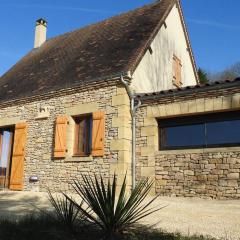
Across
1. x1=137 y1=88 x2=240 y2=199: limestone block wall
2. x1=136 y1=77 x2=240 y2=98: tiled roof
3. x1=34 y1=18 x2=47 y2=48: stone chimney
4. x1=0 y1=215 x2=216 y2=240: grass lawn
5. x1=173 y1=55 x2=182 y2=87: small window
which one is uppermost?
x1=34 y1=18 x2=47 y2=48: stone chimney

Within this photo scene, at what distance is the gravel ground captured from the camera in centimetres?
542

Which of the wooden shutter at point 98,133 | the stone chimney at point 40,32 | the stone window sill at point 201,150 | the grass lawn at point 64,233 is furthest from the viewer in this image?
the stone chimney at point 40,32

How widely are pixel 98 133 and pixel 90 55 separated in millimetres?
3670

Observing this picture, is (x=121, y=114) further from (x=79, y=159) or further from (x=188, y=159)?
(x=188, y=159)

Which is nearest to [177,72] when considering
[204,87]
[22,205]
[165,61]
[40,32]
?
[165,61]

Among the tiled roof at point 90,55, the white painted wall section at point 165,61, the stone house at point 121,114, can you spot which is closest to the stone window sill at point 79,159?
the stone house at point 121,114

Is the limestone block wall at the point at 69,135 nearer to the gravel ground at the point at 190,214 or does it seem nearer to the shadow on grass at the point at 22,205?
the shadow on grass at the point at 22,205

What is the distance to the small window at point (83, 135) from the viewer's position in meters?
10.9

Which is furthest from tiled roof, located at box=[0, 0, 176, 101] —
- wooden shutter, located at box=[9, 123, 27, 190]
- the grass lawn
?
the grass lawn

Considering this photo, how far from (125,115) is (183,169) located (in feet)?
7.41

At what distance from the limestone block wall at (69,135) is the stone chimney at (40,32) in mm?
5795

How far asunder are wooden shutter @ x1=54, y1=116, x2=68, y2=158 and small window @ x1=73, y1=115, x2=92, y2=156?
1.23ft

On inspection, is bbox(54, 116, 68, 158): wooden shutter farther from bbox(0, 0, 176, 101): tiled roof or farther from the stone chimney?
the stone chimney

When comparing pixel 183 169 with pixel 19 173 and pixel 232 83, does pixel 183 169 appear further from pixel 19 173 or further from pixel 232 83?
pixel 19 173
